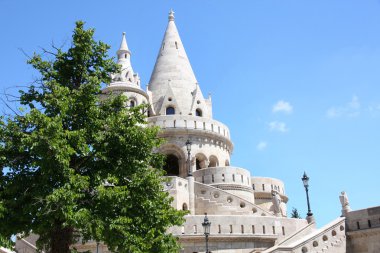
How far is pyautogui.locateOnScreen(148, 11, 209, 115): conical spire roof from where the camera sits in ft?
121

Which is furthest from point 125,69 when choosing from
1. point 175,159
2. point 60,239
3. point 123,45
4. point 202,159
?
point 60,239

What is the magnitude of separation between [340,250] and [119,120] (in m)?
11.9

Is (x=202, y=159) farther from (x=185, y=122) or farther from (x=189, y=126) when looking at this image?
(x=185, y=122)

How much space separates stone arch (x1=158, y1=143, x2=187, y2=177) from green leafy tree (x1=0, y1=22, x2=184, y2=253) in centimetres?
1884

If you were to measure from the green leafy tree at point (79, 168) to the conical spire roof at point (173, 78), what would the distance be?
2289cm

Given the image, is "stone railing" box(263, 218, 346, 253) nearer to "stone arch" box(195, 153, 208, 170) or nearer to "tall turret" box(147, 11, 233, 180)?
"tall turret" box(147, 11, 233, 180)

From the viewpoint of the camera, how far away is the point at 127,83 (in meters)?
34.3

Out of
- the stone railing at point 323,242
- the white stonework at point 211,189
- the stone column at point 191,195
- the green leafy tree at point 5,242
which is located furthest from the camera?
the stone column at point 191,195

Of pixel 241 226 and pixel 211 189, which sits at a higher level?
pixel 211 189

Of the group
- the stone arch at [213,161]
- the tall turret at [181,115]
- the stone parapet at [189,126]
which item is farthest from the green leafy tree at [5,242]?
the stone arch at [213,161]

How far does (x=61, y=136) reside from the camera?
11.7 meters

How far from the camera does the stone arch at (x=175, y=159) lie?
3266 cm

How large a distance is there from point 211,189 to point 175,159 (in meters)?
8.00

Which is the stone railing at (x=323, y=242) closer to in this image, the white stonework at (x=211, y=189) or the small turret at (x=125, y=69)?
the white stonework at (x=211, y=189)
